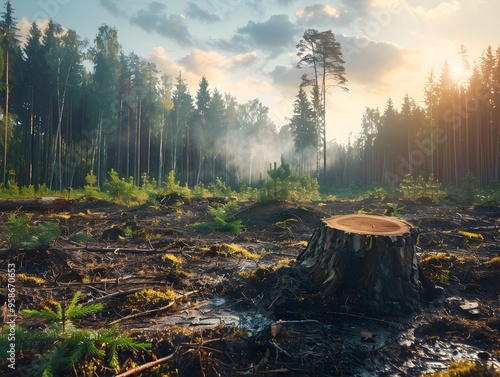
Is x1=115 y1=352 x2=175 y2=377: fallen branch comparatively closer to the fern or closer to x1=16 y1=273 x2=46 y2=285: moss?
the fern

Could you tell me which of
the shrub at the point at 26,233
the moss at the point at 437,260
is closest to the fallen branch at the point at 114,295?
the shrub at the point at 26,233

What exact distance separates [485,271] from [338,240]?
A: 120 inches

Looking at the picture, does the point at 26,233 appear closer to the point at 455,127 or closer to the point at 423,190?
the point at 423,190

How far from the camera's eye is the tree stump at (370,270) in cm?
396

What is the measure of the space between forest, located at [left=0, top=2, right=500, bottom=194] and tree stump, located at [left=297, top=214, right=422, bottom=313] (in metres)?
22.3

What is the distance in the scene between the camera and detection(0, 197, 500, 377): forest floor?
277cm

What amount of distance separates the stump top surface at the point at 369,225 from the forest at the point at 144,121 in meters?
21.8

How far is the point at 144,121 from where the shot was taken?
130 ft

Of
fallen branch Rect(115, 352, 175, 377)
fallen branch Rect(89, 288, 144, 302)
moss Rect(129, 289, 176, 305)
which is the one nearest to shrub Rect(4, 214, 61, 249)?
fallen branch Rect(89, 288, 144, 302)

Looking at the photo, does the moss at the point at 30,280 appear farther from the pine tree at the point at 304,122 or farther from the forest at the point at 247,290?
the pine tree at the point at 304,122

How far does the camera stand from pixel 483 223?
10.6m

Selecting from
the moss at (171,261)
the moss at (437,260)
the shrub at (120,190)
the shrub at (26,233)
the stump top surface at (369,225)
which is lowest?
the moss at (171,261)

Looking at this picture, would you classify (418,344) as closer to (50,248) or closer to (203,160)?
(50,248)

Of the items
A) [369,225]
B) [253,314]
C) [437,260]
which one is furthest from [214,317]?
[437,260]
